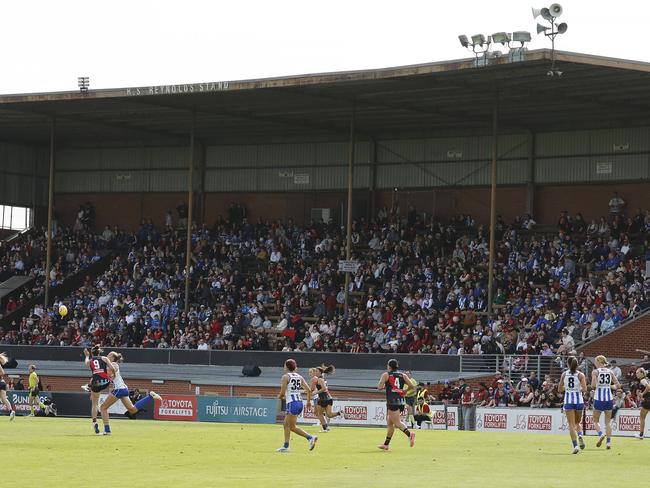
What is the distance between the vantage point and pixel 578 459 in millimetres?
23781

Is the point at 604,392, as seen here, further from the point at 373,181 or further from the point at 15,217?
the point at 15,217

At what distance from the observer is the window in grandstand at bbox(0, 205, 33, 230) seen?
6725cm

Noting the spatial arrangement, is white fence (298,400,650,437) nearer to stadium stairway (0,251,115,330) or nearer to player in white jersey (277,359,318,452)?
player in white jersey (277,359,318,452)

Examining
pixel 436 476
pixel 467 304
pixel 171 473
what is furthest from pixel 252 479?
pixel 467 304

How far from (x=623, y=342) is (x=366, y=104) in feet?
46.8

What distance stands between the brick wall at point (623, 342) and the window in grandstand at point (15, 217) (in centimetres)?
3546

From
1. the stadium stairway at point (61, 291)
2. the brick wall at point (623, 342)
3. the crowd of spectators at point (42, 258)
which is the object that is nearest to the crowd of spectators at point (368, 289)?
the brick wall at point (623, 342)

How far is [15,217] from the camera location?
67.8 m

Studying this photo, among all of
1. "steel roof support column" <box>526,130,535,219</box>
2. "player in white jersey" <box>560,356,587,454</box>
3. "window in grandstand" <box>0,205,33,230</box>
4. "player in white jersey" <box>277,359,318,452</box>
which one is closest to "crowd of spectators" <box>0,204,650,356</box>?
"steel roof support column" <box>526,130,535,219</box>

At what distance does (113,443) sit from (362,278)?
84.7 ft

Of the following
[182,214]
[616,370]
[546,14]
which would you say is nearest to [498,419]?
[616,370]

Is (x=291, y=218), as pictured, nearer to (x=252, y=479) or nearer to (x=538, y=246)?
(x=538, y=246)

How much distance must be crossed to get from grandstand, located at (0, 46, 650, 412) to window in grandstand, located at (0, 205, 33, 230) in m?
0.74

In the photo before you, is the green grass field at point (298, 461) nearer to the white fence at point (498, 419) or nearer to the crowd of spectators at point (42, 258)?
the white fence at point (498, 419)
